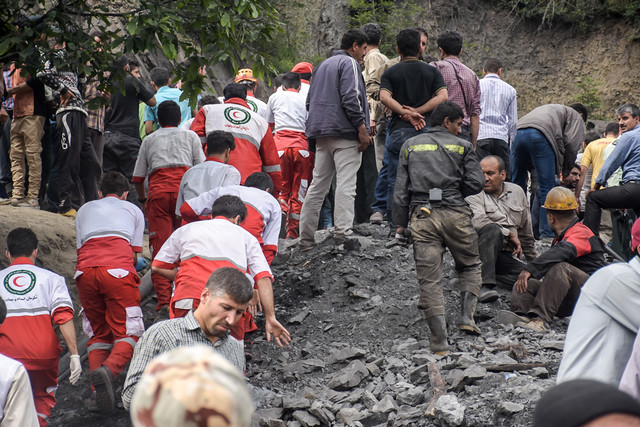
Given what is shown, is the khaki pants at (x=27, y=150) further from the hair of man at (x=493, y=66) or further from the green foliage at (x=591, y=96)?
the green foliage at (x=591, y=96)

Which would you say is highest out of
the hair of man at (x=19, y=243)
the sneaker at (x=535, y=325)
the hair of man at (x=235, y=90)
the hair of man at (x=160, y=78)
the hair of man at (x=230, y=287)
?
the hair of man at (x=230, y=287)

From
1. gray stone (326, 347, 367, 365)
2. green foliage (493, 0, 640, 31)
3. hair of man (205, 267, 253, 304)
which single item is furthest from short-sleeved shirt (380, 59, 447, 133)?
green foliage (493, 0, 640, 31)

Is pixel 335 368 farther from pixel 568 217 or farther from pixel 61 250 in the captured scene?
pixel 61 250

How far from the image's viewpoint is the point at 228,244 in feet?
16.9

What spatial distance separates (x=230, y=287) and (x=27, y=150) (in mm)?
6551

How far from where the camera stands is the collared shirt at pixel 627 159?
820cm

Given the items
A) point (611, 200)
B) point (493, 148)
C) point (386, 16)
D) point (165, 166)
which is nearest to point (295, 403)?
point (165, 166)

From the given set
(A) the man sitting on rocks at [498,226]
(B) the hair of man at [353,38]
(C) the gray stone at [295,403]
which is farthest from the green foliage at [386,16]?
(C) the gray stone at [295,403]

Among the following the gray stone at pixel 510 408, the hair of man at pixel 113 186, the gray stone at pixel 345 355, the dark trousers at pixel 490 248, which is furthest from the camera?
Answer: the dark trousers at pixel 490 248

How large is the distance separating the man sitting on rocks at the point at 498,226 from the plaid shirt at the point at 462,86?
100cm

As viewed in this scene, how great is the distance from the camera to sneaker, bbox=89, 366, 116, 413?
5.84 m

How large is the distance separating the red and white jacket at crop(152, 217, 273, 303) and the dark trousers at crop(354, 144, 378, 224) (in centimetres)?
493

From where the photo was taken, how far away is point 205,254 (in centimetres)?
513

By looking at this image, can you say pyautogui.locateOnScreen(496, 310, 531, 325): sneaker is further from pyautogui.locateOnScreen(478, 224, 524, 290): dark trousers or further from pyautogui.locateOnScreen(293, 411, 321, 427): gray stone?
pyautogui.locateOnScreen(293, 411, 321, 427): gray stone
